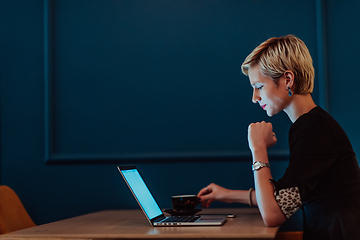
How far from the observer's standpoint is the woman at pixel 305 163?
4.34 feet

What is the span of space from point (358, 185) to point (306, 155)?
9.3 inches

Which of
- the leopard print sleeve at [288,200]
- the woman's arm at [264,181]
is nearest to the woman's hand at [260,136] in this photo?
the woman's arm at [264,181]

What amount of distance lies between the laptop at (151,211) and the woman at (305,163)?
23 cm

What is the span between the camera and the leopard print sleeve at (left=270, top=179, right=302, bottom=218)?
1314 millimetres

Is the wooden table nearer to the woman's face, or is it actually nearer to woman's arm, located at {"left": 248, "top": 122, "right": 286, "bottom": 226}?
woman's arm, located at {"left": 248, "top": 122, "right": 286, "bottom": 226}

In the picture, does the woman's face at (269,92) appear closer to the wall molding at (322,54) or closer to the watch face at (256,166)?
the watch face at (256,166)

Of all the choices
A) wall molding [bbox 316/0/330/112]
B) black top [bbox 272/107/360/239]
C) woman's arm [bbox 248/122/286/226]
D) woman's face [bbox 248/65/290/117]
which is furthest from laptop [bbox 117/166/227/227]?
wall molding [bbox 316/0/330/112]

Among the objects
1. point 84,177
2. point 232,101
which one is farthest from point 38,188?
point 232,101

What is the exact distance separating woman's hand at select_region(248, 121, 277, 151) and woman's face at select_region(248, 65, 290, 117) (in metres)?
0.08

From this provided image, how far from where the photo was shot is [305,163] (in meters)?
1.33

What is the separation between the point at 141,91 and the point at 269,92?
0.97 meters

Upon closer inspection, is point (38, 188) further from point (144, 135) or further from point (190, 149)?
point (190, 149)

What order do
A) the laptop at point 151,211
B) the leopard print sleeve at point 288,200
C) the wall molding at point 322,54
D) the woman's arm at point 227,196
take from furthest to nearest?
the wall molding at point 322,54 → the woman's arm at point 227,196 → the laptop at point 151,211 → the leopard print sleeve at point 288,200

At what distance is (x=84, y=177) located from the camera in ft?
7.46
